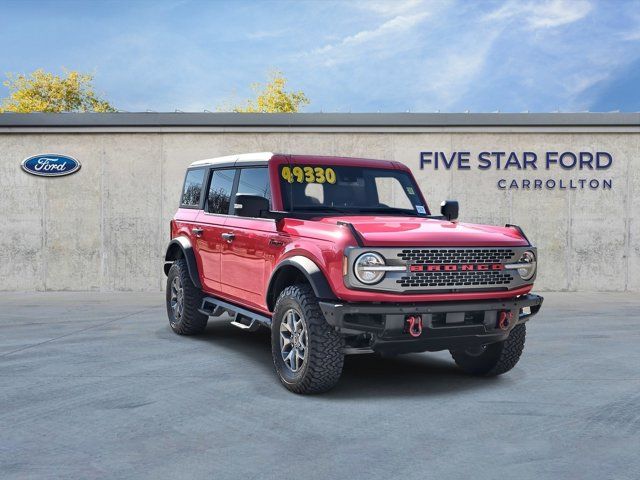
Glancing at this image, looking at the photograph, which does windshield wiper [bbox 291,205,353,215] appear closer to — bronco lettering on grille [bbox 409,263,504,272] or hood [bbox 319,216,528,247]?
hood [bbox 319,216,528,247]

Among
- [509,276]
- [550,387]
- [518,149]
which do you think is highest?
[518,149]

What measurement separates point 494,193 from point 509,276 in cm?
925

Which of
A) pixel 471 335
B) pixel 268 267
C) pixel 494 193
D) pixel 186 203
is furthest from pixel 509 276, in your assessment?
pixel 494 193

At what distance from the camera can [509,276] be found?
217 inches

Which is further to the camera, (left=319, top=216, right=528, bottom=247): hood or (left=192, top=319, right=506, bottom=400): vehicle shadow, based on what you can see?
(left=192, top=319, right=506, bottom=400): vehicle shadow

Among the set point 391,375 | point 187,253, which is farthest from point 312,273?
point 187,253

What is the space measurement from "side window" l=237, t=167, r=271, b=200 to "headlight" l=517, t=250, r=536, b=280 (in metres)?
2.33

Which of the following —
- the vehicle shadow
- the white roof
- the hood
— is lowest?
the vehicle shadow

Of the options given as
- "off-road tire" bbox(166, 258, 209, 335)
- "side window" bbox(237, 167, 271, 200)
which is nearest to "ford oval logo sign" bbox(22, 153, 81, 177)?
"off-road tire" bbox(166, 258, 209, 335)

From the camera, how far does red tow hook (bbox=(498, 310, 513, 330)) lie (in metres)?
5.42

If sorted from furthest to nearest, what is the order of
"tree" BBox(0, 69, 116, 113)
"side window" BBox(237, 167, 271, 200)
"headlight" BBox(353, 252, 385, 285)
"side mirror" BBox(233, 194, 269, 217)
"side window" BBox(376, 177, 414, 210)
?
1. "tree" BBox(0, 69, 116, 113)
2. "side window" BBox(376, 177, 414, 210)
3. "side window" BBox(237, 167, 271, 200)
4. "side mirror" BBox(233, 194, 269, 217)
5. "headlight" BBox(353, 252, 385, 285)

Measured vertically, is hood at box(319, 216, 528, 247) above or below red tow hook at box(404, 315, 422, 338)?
above

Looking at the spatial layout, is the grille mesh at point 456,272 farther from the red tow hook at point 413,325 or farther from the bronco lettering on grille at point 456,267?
the red tow hook at point 413,325

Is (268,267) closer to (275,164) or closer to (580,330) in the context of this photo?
Result: (275,164)
